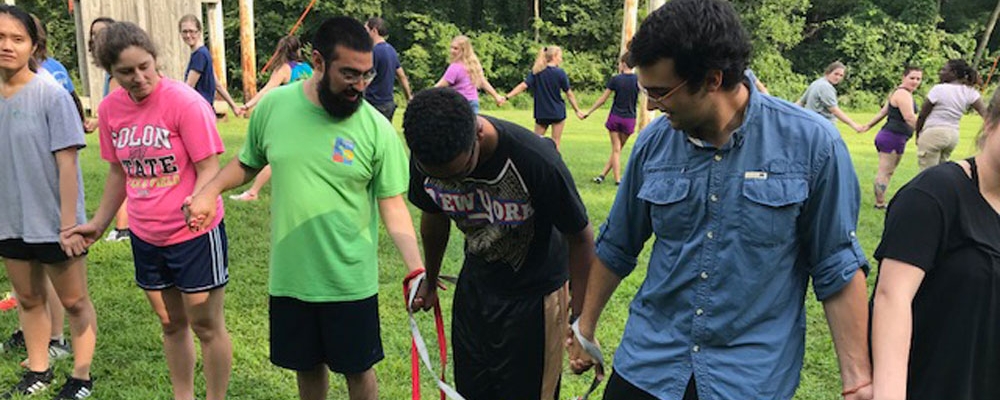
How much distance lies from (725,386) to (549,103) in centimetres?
963

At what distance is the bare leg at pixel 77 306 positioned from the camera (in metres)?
3.91

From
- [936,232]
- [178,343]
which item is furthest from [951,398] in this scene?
[178,343]

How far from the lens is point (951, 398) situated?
226 centimetres

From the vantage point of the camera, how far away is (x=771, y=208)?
6.64ft

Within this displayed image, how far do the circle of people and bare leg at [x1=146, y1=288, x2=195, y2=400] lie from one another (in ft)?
0.04

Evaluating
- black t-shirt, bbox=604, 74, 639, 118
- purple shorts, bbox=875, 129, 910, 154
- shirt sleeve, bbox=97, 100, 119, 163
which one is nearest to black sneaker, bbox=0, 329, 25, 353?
shirt sleeve, bbox=97, 100, 119, 163

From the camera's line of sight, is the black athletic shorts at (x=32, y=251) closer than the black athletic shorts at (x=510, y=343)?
No

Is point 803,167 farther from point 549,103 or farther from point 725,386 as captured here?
point 549,103

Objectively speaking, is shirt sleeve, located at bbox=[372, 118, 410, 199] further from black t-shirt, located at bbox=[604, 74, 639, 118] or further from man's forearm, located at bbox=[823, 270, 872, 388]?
black t-shirt, located at bbox=[604, 74, 639, 118]

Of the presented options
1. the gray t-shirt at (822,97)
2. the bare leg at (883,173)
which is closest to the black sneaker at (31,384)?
the bare leg at (883,173)

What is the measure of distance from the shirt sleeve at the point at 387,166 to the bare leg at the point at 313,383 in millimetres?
840

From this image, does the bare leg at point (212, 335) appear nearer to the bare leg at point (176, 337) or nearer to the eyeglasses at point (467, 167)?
the bare leg at point (176, 337)

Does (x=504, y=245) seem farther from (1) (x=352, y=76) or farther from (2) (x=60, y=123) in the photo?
(2) (x=60, y=123)

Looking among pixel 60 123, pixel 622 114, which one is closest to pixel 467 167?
pixel 60 123
